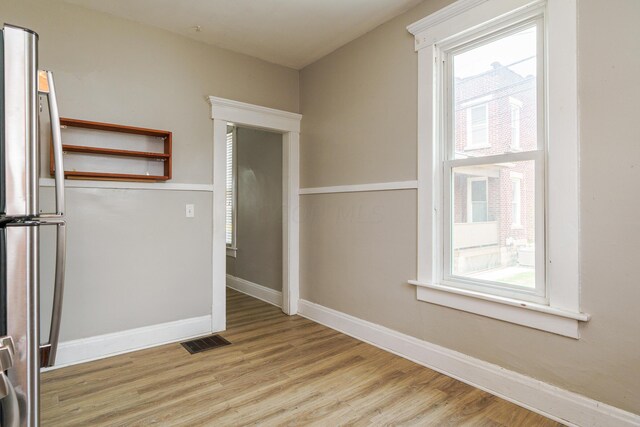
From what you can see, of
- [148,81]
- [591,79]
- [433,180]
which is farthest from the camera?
[148,81]

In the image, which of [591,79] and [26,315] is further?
[591,79]

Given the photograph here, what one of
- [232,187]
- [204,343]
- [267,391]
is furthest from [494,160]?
[232,187]

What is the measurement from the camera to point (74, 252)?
8.69 ft

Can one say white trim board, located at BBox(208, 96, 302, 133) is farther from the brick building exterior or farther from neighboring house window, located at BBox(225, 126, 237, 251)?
the brick building exterior

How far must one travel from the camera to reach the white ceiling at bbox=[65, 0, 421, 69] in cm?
268

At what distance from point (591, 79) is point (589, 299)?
3.78ft

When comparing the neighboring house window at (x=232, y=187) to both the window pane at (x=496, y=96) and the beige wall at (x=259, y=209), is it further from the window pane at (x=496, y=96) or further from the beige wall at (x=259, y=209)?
the window pane at (x=496, y=96)

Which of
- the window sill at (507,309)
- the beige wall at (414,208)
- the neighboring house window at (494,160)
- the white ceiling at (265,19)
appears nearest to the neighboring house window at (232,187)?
the beige wall at (414,208)

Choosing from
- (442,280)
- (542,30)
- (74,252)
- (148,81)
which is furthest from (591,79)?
(74,252)

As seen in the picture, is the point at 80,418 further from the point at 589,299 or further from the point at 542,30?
the point at 542,30

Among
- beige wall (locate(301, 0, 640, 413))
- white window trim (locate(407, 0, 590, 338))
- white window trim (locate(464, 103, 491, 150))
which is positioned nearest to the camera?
beige wall (locate(301, 0, 640, 413))

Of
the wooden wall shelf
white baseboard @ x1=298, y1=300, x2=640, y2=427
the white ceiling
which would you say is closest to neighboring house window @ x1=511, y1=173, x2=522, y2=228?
white baseboard @ x1=298, y1=300, x2=640, y2=427

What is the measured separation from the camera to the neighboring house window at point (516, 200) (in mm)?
2162

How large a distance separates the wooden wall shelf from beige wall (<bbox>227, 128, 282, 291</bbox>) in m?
1.52
